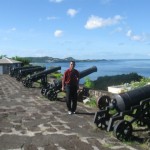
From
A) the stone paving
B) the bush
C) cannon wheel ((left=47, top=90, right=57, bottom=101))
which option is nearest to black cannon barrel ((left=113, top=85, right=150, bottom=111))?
the stone paving

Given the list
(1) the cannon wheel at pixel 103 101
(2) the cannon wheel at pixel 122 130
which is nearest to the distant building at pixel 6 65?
Answer: (1) the cannon wheel at pixel 103 101

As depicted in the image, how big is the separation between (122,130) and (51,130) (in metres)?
1.81

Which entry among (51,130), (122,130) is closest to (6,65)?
(51,130)

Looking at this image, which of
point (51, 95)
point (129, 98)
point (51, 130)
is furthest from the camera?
point (51, 95)

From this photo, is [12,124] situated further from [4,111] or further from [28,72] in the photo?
[28,72]

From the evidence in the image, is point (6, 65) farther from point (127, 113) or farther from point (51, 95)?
point (127, 113)

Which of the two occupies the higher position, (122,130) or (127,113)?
(127,113)

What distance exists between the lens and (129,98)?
854 centimetres

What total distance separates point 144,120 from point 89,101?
5.28 m

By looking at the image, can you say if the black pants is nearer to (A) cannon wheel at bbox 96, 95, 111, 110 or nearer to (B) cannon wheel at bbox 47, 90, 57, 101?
(A) cannon wheel at bbox 96, 95, 111, 110

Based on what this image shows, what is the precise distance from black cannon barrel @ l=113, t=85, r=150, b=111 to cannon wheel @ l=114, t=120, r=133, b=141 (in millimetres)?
539

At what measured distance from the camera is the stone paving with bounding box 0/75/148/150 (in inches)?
296

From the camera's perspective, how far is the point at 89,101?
1373 centimetres

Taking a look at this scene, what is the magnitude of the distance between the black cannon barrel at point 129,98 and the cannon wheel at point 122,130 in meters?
0.54
